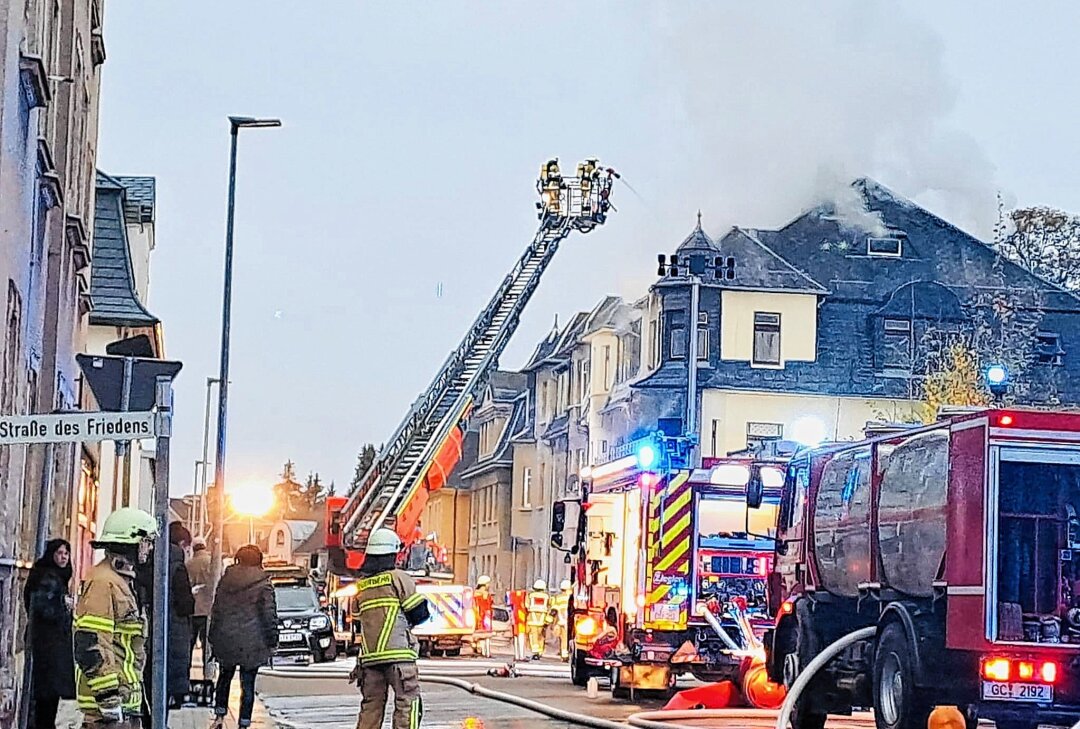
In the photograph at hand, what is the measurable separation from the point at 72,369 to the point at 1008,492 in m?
13.6

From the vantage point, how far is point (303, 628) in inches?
1243

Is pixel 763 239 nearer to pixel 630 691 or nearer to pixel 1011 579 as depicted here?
pixel 630 691

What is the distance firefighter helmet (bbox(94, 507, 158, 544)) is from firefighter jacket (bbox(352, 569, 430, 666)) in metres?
2.88

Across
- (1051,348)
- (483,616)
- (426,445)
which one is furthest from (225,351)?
(1051,348)

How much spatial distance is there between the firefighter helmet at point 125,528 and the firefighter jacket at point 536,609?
2075 centimetres

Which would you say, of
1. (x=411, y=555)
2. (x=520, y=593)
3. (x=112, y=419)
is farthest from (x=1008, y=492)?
(x=411, y=555)

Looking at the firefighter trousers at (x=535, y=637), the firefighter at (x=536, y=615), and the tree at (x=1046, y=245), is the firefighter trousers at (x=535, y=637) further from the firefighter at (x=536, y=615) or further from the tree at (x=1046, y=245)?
the tree at (x=1046, y=245)

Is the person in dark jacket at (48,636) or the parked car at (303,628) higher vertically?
the person in dark jacket at (48,636)

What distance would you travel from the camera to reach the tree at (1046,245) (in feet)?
182

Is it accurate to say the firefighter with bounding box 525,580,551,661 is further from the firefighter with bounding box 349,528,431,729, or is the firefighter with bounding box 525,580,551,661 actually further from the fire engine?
the firefighter with bounding box 349,528,431,729

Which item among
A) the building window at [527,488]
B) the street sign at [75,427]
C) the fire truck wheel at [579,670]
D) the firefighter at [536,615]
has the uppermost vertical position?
the building window at [527,488]

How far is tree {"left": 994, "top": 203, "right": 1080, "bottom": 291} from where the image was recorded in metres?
55.4

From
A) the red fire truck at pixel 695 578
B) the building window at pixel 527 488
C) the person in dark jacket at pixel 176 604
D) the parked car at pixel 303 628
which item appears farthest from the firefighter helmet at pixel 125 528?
the building window at pixel 527 488

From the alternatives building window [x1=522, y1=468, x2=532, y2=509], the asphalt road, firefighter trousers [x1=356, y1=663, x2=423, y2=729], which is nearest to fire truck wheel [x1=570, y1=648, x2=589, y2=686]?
the asphalt road
